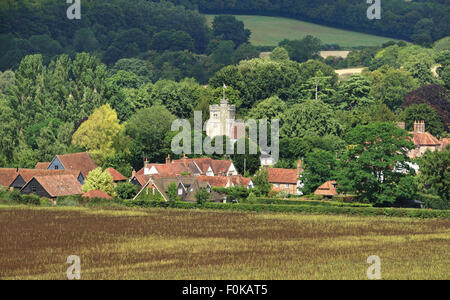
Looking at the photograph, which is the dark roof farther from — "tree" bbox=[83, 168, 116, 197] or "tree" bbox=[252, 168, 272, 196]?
"tree" bbox=[252, 168, 272, 196]

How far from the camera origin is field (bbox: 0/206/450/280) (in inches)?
2665

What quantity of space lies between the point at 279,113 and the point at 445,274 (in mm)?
91689

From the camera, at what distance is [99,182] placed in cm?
11338

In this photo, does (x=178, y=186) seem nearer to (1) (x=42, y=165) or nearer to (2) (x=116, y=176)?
(2) (x=116, y=176)

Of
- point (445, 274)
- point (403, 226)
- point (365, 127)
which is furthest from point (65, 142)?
point (445, 274)

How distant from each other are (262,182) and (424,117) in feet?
177

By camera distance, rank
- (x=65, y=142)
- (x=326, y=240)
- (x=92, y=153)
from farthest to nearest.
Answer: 1. (x=65, y=142)
2. (x=92, y=153)
3. (x=326, y=240)

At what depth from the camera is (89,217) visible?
99.7 meters

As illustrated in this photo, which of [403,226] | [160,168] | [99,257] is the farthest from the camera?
[160,168]

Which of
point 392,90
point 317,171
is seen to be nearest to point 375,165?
point 317,171

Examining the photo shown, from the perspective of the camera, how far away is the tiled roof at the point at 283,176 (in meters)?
126

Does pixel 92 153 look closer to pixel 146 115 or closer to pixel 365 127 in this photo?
pixel 146 115

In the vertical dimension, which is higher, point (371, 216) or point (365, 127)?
point (365, 127)

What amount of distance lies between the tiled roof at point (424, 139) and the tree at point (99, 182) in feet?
184
